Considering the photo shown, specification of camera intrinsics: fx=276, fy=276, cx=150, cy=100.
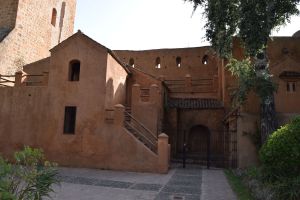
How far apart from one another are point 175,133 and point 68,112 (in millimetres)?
8982

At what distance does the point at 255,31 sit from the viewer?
13.7m

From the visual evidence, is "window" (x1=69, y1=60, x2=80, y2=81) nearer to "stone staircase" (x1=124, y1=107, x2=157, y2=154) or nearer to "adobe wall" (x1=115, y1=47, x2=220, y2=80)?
"stone staircase" (x1=124, y1=107, x2=157, y2=154)

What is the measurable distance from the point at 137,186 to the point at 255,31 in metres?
9.33

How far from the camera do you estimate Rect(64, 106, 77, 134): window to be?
1643cm

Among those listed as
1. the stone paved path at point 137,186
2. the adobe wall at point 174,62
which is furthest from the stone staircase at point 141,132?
the adobe wall at point 174,62

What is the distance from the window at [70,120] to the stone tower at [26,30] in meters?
7.71

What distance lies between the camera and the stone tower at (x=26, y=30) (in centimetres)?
2144

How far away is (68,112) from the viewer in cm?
1664

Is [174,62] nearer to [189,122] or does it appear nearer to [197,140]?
[189,122]

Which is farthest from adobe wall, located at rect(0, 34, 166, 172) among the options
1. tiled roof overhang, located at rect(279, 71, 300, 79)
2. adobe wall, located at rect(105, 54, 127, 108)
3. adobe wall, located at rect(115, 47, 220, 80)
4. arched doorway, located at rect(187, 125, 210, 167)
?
adobe wall, located at rect(115, 47, 220, 80)

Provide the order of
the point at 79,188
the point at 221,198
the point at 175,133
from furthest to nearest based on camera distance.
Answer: the point at 175,133, the point at 79,188, the point at 221,198

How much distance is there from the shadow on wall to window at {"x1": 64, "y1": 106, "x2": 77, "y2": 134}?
208 cm

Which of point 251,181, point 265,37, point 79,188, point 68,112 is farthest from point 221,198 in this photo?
point 68,112

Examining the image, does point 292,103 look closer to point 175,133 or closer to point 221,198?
point 175,133
